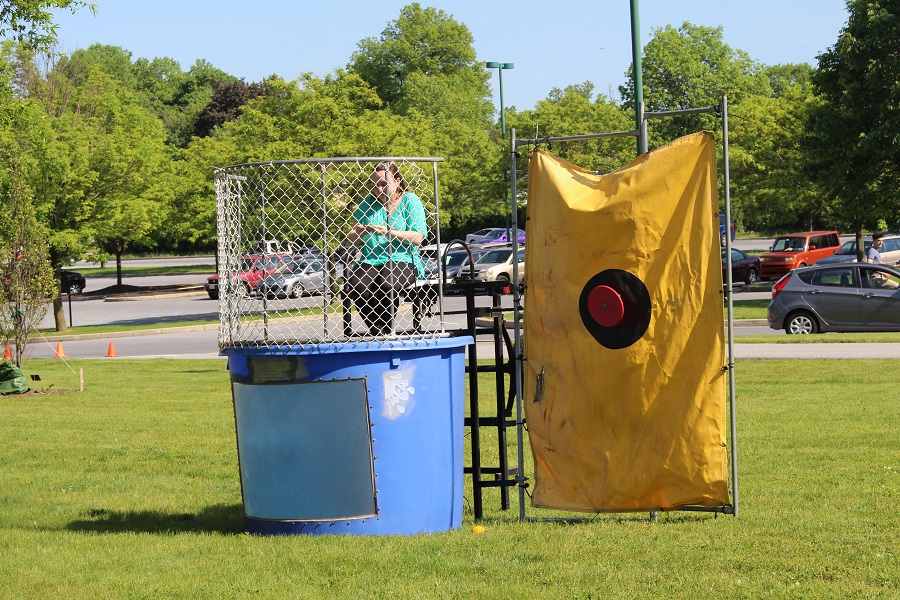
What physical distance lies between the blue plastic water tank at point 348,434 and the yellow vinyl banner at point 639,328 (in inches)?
27.4

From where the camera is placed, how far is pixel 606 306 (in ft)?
20.3

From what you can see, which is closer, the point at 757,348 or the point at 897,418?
the point at 897,418

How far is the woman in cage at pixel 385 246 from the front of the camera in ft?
20.8

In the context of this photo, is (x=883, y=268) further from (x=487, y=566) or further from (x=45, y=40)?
(x=487, y=566)

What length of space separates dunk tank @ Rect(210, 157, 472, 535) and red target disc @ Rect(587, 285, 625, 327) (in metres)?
0.77

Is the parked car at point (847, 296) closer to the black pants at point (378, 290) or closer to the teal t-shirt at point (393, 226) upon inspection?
the teal t-shirt at point (393, 226)

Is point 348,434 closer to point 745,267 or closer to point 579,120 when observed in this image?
point 745,267

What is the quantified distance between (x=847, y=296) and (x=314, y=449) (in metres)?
17.3

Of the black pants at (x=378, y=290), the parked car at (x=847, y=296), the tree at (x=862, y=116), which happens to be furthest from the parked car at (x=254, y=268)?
the tree at (x=862, y=116)

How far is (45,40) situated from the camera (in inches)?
540

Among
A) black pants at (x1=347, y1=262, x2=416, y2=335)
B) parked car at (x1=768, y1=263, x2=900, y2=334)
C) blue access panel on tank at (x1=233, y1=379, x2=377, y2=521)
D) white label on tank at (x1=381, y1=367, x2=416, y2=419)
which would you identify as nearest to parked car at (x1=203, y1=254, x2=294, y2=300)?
black pants at (x1=347, y1=262, x2=416, y2=335)

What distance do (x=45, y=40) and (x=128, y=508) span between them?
26.5 feet

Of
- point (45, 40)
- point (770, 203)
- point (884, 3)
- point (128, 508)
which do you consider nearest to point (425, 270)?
point (128, 508)

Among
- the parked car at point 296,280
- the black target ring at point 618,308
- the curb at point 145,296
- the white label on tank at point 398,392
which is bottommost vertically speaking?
the curb at point 145,296
